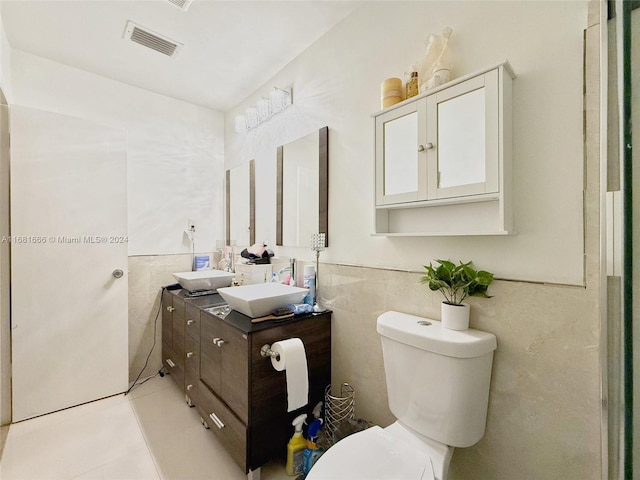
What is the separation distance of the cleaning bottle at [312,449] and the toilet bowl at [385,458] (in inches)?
17.5

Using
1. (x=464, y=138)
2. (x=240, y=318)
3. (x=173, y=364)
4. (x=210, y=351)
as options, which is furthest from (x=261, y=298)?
(x=173, y=364)

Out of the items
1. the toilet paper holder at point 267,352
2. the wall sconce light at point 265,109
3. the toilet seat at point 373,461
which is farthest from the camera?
the wall sconce light at point 265,109

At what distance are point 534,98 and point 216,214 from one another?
256cm

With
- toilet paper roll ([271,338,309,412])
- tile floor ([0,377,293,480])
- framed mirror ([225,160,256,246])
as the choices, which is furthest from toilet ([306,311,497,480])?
framed mirror ([225,160,256,246])

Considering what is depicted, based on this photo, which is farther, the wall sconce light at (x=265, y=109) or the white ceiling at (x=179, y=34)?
the wall sconce light at (x=265, y=109)

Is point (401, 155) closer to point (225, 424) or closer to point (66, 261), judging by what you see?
point (225, 424)

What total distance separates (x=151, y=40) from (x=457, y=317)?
235 cm

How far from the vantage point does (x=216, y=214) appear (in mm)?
2840

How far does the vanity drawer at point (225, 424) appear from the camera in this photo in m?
1.34

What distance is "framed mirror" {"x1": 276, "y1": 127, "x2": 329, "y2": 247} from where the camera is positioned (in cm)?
174

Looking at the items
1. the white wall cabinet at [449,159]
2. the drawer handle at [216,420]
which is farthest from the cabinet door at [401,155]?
the drawer handle at [216,420]

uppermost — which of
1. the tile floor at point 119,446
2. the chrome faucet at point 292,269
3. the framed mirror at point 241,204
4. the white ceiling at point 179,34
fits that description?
the white ceiling at point 179,34

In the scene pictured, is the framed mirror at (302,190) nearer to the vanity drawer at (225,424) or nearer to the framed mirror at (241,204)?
the framed mirror at (241,204)

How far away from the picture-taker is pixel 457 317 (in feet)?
3.52
